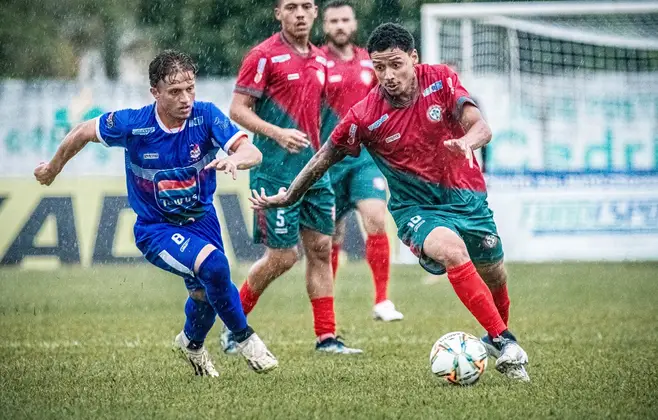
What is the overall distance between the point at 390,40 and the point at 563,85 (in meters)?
10.7

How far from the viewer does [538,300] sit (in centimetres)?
1117

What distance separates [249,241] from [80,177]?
7.83ft

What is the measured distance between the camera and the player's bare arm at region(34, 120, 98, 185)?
658cm

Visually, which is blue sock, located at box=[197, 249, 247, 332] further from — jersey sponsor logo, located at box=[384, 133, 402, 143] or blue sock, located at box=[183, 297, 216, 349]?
jersey sponsor logo, located at box=[384, 133, 402, 143]

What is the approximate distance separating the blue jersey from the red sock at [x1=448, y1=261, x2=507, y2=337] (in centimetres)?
146

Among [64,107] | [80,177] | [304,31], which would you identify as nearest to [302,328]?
[304,31]

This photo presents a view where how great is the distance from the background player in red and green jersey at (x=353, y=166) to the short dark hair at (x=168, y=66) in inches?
96.2

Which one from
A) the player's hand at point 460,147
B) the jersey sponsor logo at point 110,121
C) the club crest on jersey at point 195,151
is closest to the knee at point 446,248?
the player's hand at point 460,147

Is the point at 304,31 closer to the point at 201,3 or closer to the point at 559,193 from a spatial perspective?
the point at 559,193

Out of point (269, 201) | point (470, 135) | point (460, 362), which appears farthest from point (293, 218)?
point (460, 362)

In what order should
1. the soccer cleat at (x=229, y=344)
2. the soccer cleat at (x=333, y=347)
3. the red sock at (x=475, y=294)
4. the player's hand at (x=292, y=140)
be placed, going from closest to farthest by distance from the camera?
the red sock at (x=475, y=294), the player's hand at (x=292, y=140), the soccer cleat at (x=333, y=347), the soccer cleat at (x=229, y=344)

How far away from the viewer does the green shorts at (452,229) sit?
6395mm

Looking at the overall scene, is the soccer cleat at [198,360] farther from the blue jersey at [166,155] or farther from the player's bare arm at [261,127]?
the player's bare arm at [261,127]

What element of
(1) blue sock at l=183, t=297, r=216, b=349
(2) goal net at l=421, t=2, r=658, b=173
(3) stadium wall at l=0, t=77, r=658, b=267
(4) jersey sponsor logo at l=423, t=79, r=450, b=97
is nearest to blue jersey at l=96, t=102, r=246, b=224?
(1) blue sock at l=183, t=297, r=216, b=349
